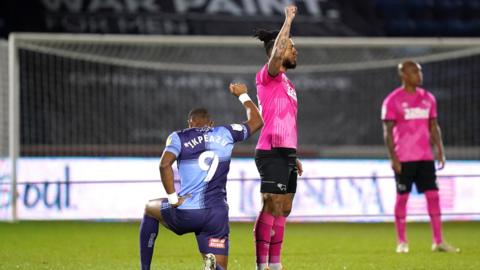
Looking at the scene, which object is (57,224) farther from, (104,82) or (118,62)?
(104,82)

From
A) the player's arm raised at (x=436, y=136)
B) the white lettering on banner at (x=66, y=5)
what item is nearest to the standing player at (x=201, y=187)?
the player's arm raised at (x=436, y=136)

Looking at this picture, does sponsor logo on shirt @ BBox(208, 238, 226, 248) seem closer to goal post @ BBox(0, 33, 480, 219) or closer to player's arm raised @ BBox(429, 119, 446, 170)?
player's arm raised @ BBox(429, 119, 446, 170)

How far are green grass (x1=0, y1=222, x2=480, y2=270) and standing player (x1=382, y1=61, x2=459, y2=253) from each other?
0.58 meters

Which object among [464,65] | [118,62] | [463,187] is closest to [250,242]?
[463,187]

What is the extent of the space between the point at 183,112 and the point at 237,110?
1.05 metres

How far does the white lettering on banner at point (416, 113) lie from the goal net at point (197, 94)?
6.35 m

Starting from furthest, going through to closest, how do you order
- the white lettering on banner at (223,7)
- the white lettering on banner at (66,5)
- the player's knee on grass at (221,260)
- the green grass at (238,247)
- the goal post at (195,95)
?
the white lettering on banner at (223,7)
the white lettering on banner at (66,5)
the goal post at (195,95)
the green grass at (238,247)
the player's knee on grass at (221,260)

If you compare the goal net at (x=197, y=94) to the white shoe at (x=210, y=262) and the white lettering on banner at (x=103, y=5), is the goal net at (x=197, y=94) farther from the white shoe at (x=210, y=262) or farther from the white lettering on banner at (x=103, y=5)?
the white shoe at (x=210, y=262)

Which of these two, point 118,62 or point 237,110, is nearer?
point 118,62

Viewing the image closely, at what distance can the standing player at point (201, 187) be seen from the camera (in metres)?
6.55

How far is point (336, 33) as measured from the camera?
20.9m

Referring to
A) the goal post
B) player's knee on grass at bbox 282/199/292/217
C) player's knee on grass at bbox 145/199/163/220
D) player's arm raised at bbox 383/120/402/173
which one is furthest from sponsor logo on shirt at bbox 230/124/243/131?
the goal post

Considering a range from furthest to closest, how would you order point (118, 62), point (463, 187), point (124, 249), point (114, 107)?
1. point (114, 107)
2. point (118, 62)
3. point (463, 187)
4. point (124, 249)

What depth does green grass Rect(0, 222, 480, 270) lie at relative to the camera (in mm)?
8641
